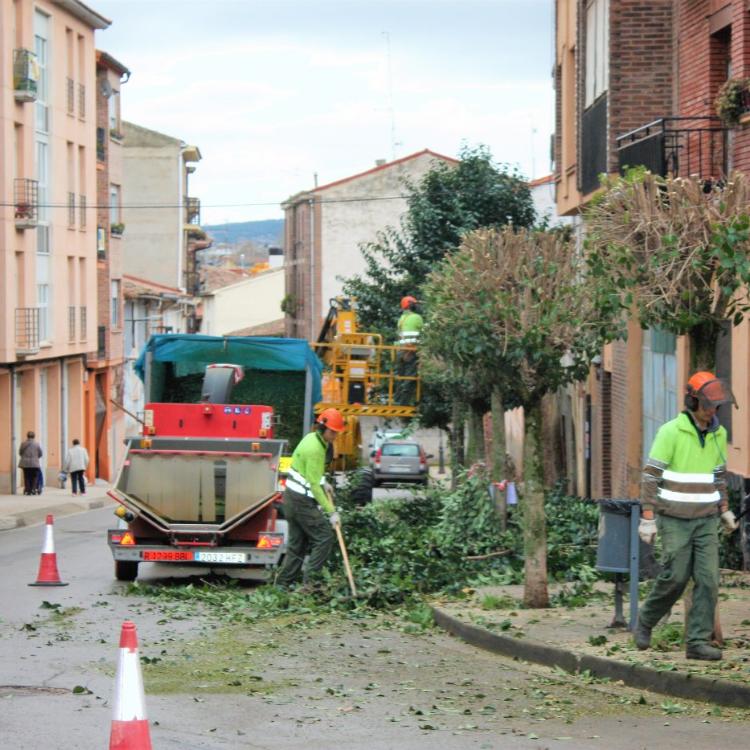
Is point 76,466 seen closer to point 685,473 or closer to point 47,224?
point 47,224

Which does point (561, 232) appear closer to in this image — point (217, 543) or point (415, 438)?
point (217, 543)

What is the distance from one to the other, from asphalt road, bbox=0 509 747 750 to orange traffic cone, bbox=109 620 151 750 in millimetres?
1124

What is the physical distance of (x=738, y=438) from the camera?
15234 millimetres

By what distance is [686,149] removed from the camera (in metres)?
17.5

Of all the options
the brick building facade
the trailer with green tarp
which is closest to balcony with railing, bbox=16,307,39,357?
the brick building facade

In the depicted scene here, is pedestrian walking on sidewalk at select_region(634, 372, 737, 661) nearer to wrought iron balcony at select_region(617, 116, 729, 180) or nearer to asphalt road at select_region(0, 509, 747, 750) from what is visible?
asphalt road at select_region(0, 509, 747, 750)

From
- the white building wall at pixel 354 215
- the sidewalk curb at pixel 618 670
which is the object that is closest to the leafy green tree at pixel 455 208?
the sidewalk curb at pixel 618 670

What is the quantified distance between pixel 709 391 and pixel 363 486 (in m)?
18.3

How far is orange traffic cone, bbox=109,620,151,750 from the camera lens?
6.43 metres

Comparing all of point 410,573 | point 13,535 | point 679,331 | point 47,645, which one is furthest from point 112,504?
point 679,331

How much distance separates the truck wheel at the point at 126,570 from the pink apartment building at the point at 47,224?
22.3m

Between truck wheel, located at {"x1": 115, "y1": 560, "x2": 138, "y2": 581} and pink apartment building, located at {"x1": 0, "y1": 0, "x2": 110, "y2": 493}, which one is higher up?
pink apartment building, located at {"x1": 0, "y1": 0, "x2": 110, "y2": 493}

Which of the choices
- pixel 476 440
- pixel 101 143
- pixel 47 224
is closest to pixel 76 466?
pixel 47 224

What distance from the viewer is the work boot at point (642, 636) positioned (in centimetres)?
991
